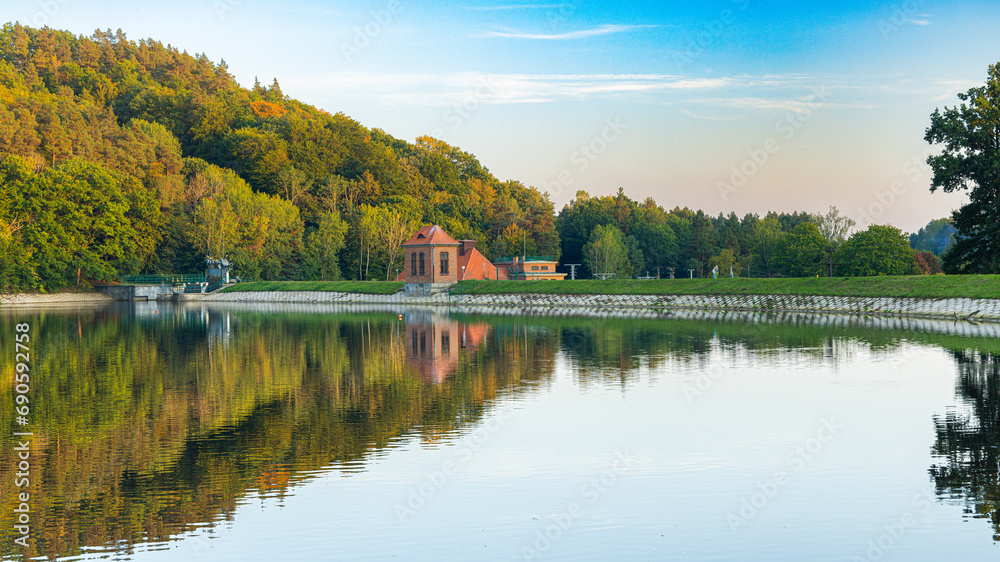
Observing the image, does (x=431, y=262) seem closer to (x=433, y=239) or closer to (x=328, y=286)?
(x=433, y=239)

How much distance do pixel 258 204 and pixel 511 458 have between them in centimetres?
9217

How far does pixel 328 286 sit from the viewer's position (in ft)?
287

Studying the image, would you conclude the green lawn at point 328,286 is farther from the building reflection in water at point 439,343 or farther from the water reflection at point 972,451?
the water reflection at point 972,451

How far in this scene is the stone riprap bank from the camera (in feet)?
147

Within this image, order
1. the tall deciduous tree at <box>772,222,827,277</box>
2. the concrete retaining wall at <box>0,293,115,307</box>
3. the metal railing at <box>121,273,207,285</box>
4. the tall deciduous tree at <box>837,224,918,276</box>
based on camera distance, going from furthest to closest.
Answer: the metal railing at <box>121,273,207,285</box>, the tall deciduous tree at <box>772,222,827,277</box>, the concrete retaining wall at <box>0,293,115,307</box>, the tall deciduous tree at <box>837,224,918,276</box>

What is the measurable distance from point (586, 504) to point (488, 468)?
86.7 inches

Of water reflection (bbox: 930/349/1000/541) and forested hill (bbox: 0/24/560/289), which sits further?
forested hill (bbox: 0/24/560/289)

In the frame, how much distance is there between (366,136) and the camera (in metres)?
124

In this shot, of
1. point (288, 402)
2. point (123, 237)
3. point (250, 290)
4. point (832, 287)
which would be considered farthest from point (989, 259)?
point (123, 237)

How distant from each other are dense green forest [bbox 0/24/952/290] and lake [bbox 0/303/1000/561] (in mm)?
66008

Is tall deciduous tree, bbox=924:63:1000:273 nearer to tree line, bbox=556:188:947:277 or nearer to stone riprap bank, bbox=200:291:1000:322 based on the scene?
stone riprap bank, bbox=200:291:1000:322


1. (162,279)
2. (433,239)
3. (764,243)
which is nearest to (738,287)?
(433,239)

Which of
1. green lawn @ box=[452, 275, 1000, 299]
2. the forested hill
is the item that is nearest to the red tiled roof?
green lawn @ box=[452, 275, 1000, 299]

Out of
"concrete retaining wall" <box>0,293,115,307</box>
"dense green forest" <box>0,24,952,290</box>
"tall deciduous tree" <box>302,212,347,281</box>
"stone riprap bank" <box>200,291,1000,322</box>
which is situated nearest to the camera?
"stone riprap bank" <box>200,291,1000,322</box>
